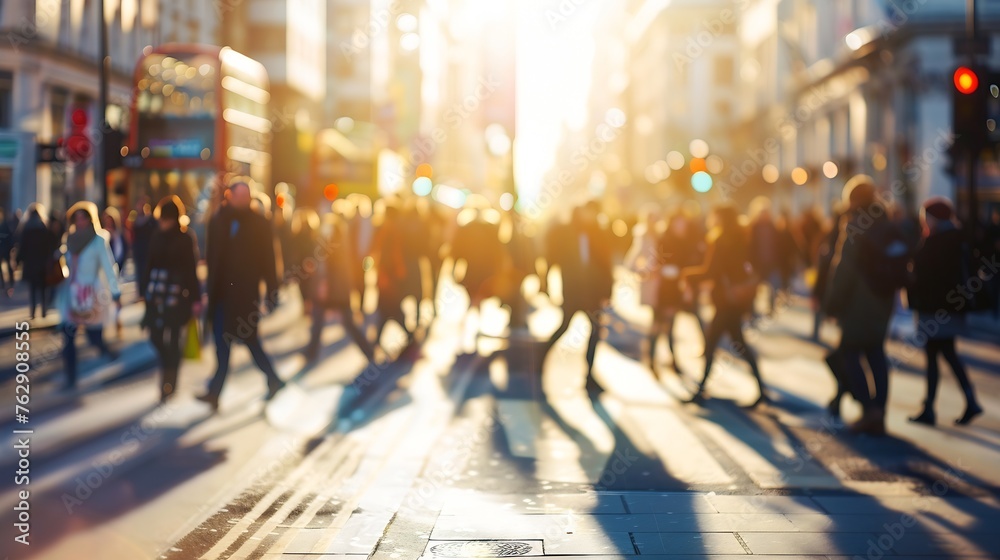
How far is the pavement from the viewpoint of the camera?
18.9ft

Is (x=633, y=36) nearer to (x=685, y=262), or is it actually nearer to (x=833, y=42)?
(x=833, y=42)

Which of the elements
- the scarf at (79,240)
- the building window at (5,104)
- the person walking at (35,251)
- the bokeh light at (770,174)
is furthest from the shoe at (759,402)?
the bokeh light at (770,174)

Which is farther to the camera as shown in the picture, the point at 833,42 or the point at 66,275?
the point at 833,42

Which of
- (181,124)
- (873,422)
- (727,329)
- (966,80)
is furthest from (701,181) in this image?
(873,422)

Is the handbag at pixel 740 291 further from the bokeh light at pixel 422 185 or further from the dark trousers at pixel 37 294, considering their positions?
the bokeh light at pixel 422 185

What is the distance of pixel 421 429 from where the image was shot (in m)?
9.36

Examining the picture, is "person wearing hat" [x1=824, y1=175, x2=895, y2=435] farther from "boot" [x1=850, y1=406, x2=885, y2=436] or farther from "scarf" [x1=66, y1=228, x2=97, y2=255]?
"scarf" [x1=66, y1=228, x2=97, y2=255]

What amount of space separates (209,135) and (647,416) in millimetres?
12226

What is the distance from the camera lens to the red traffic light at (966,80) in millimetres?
14250

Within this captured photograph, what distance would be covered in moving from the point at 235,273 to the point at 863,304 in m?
4.78

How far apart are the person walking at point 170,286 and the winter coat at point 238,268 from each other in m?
0.28

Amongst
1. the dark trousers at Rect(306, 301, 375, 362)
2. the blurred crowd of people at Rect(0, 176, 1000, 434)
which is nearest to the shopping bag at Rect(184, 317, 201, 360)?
the blurred crowd of people at Rect(0, 176, 1000, 434)

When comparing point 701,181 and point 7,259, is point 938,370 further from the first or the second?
point 7,259

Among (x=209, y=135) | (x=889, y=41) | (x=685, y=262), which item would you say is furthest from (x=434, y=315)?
(x=889, y=41)
